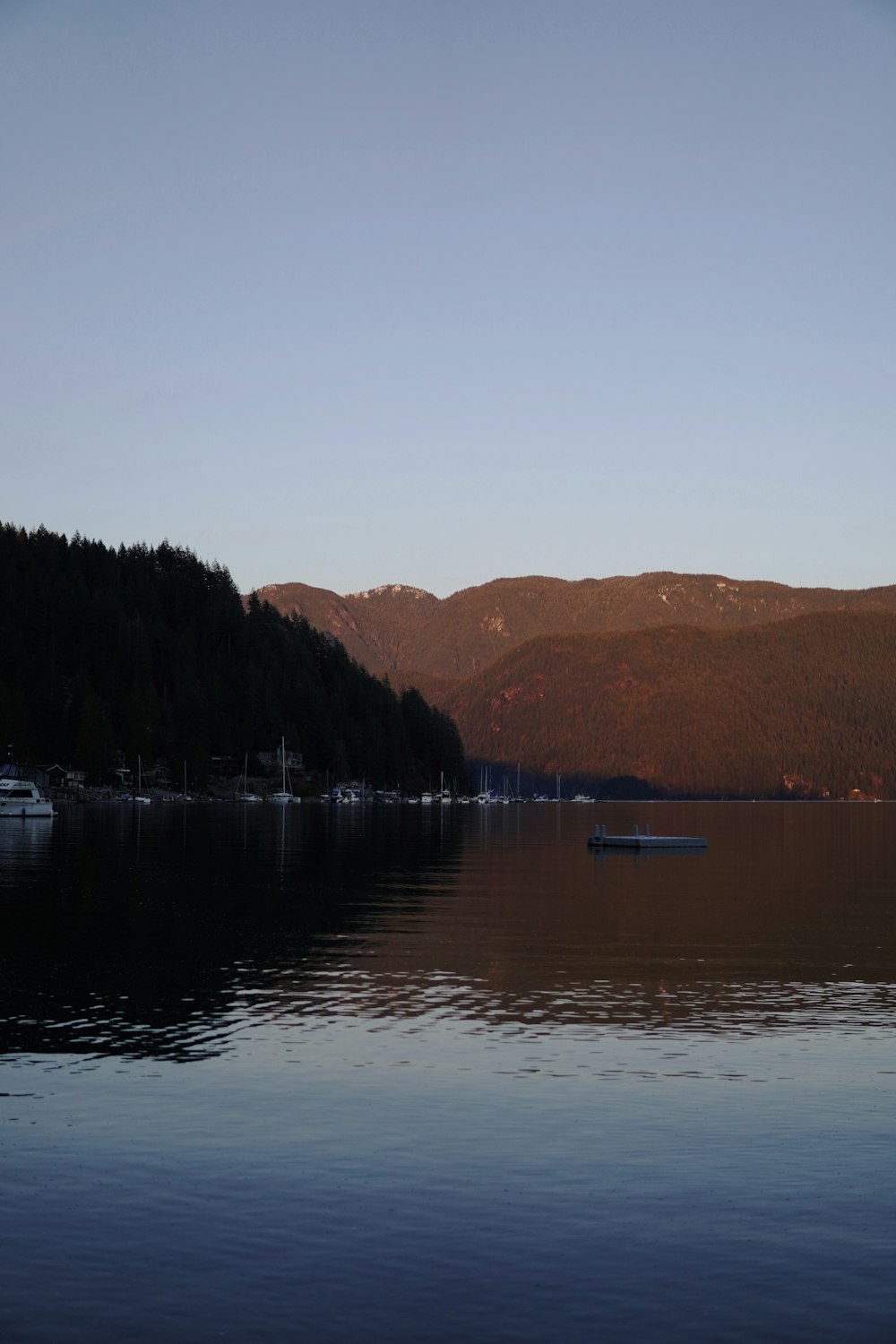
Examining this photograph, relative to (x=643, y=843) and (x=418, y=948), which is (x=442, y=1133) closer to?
(x=418, y=948)

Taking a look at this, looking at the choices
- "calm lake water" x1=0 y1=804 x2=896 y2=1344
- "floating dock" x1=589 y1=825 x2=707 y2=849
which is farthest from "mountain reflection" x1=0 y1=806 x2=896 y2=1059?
"floating dock" x1=589 y1=825 x2=707 y2=849

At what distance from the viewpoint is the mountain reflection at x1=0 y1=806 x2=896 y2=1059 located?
38750 millimetres

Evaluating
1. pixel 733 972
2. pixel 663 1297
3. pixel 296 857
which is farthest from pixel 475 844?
pixel 663 1297

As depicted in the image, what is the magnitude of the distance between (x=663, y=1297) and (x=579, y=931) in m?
43.8

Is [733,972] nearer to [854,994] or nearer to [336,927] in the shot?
[854,994]

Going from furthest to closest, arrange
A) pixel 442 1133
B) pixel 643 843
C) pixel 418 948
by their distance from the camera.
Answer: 1. pixel 643 843
2. pixel 418 948
3. pixel 442 1133

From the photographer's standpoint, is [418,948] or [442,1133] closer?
[442,1133]

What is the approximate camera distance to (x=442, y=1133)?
26.4 metres

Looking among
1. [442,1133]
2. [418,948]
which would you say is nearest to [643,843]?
[418,948]

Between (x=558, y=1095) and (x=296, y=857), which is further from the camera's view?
(x=296, y=857)

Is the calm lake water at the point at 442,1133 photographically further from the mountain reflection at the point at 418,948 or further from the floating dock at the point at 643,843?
the floating dock at the point at 643,843

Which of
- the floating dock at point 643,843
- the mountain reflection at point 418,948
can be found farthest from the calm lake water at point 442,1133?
the floating dock at point 643,843

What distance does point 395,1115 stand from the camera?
2770 centimetres

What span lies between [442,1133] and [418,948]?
92.1ft
